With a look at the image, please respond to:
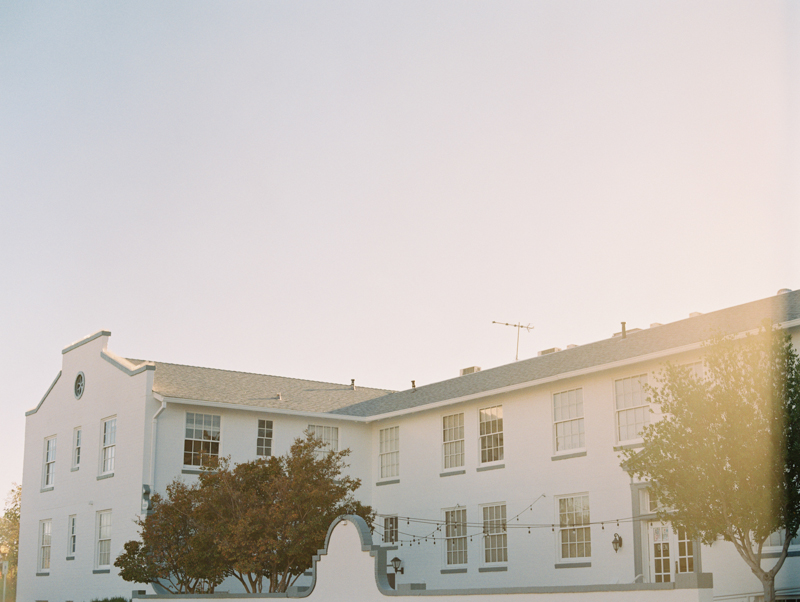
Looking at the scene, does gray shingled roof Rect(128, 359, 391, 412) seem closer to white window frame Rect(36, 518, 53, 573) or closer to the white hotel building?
the white hotel building

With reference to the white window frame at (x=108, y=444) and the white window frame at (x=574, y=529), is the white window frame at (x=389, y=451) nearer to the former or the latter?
the white window frame at (x=574, y=529)

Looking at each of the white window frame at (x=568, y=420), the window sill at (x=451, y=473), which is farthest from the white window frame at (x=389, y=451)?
the white window frame at (x=568, y=420)

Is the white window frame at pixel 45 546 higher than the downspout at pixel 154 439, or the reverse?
the downspout at pixel 154 439

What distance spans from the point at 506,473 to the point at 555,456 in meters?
2.10

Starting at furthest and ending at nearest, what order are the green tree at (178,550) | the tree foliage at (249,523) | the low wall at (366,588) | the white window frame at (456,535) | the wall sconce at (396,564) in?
1. the wall sconce at (396,564)
2. the white window frame at (456,535)
3. the green tree at (178,550)
4. the tree foliage at (249,523)
5. the low wall at (366,588)

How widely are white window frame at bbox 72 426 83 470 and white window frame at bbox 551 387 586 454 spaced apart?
54.9 feet

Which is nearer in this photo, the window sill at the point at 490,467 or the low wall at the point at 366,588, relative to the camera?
the low wall at the point at 366,588

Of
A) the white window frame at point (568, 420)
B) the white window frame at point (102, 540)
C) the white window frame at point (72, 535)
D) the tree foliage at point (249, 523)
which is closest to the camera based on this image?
the tree foliage at point (249, 523)

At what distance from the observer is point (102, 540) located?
2848 cm

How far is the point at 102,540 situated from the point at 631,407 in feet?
56.5

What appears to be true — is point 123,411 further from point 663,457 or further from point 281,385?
point 663,457

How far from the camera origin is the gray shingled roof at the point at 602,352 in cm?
2089

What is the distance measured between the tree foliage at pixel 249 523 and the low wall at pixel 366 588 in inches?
30.0

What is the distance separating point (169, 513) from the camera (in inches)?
883
